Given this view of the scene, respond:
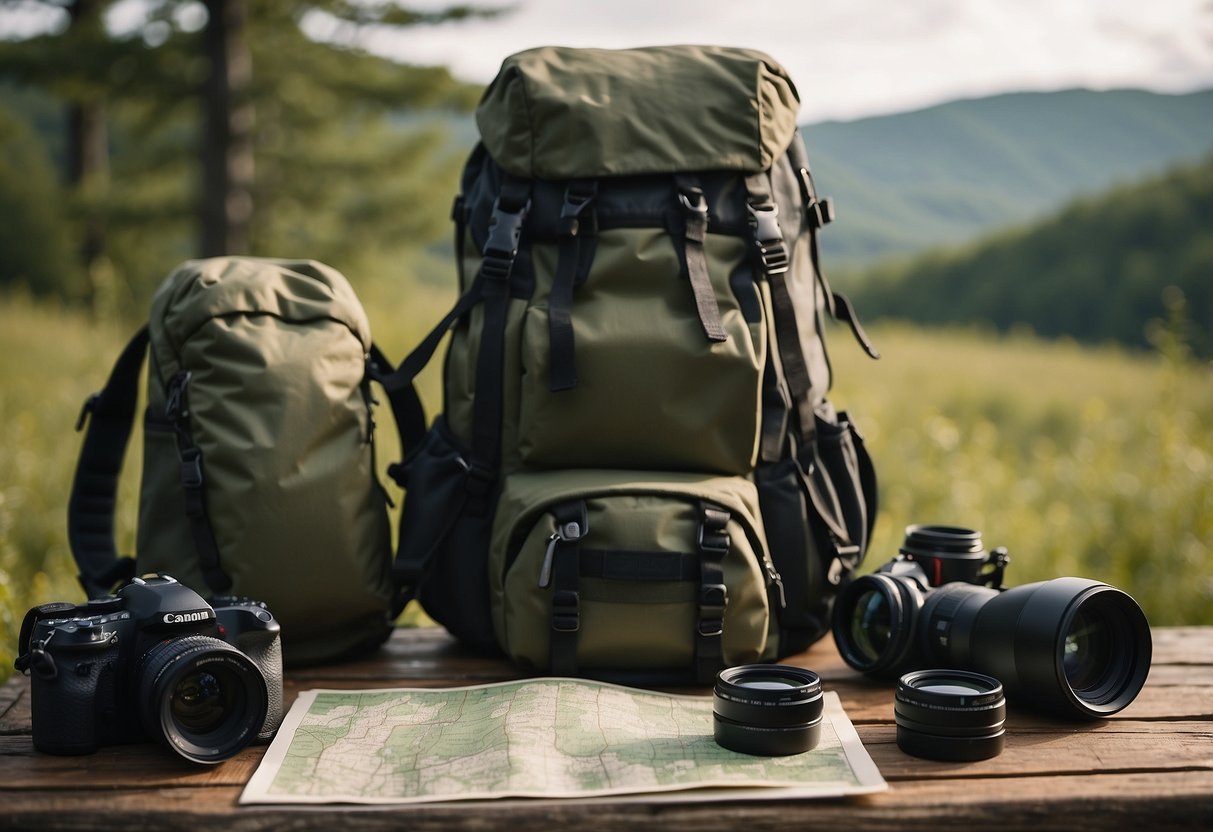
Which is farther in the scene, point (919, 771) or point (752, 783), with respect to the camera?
point (919, 771)

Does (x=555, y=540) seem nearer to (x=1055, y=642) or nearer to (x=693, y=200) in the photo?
(x=693, y=200)

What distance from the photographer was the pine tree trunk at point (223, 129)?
8461mm

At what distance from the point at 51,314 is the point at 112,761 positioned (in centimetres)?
1049

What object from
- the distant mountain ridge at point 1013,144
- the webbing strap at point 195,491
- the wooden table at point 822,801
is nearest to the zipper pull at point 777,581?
the wooden table at point 822,801

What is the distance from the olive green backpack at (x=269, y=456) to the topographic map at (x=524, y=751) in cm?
28

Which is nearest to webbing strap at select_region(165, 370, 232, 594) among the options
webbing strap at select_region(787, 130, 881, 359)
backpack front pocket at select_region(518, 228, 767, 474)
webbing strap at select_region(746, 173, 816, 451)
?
backpack front pocket at select_region(518, 228, 767, 474)

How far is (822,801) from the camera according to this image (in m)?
1.68

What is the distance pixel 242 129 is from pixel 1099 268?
18657 mm

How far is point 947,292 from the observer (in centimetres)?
2558

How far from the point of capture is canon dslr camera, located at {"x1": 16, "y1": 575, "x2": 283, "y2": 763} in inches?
70.7

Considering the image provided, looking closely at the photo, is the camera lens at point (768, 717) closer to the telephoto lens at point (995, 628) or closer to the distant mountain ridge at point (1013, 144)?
the telephoto lens at point (995, 628)

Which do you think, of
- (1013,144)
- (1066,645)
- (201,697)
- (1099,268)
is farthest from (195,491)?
(1099,268)

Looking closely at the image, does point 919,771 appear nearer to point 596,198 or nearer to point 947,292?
point 596,198

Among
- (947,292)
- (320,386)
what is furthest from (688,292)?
(947,292)
